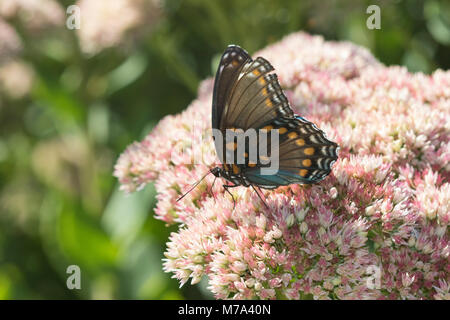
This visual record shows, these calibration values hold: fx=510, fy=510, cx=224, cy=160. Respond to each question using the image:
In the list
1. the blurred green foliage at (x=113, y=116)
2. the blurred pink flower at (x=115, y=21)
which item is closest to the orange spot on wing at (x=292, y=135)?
the blurred green foliage at (x=113, y=116)

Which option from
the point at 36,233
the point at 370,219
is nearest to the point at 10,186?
the point at 36,233

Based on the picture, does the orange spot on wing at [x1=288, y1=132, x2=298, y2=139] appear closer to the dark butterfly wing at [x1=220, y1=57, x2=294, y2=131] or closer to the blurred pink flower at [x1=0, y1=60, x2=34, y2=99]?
the dark butterfly wing at [x1=220, y1=57, x2=294, y2=131]

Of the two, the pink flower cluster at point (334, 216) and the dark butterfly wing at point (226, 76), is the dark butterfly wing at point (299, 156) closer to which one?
the pink flower cluster at point (334, 216)

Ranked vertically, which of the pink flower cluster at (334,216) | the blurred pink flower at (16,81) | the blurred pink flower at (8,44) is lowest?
the pink flower cluster at (334,216)

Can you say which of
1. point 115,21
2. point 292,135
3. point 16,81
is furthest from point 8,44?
point 292,135

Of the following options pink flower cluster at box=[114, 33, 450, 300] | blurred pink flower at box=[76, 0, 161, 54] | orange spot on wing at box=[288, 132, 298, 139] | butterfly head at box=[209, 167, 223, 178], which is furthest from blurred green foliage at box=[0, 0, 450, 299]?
orange spot on wing at box=[288, 132, 298, 139]

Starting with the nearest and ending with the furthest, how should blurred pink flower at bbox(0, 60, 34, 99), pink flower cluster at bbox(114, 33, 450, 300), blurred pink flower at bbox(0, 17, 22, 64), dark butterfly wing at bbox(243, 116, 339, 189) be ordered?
pink flower cluster at bbox(114, 33, 450, 300)
dark butterfly wing at bbox(243, 116, 339, 189)
blurred pink flower at bbox(0, 17, 22, 64)
blurred pink flower at bbox(0, 60, 34, 99)

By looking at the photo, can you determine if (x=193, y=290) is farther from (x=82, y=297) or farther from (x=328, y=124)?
(x=328, y=124)

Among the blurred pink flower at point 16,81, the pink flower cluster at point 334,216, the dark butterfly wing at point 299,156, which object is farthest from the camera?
the blurred pink flower at point 16,81
